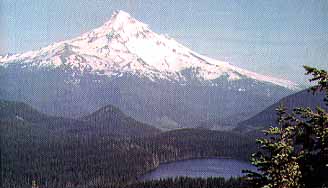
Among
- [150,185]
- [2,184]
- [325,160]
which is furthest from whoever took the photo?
[2,184]

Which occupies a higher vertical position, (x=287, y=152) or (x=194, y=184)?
(x=194, y=184)

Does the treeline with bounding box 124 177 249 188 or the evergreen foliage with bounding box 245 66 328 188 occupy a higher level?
the treeline with bounding box 124 177 249 188

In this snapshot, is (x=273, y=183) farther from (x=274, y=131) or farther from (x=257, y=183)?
(x=274, y=131)

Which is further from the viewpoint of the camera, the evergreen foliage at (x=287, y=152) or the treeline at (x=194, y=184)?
the treeline at (x=194, y=184)

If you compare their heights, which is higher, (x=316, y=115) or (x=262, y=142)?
(x=316, y=115)

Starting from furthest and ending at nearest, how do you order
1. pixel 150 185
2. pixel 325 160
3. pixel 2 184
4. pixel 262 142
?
Answer: pixel 2 184
pixel 150 185
pixel 325 160
pixel 262 142

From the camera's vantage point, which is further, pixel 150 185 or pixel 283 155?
pixel 150 185

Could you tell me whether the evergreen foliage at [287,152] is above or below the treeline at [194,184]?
below

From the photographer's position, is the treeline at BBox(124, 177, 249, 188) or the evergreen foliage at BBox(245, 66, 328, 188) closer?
the evergreen foliage at BBox(245, 66, 328, 188)

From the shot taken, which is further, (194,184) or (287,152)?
(194,184)

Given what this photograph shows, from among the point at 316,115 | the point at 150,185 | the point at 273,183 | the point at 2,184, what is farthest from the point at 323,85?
the point at 2,184


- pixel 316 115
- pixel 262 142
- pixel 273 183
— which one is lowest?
pixel 273 183
